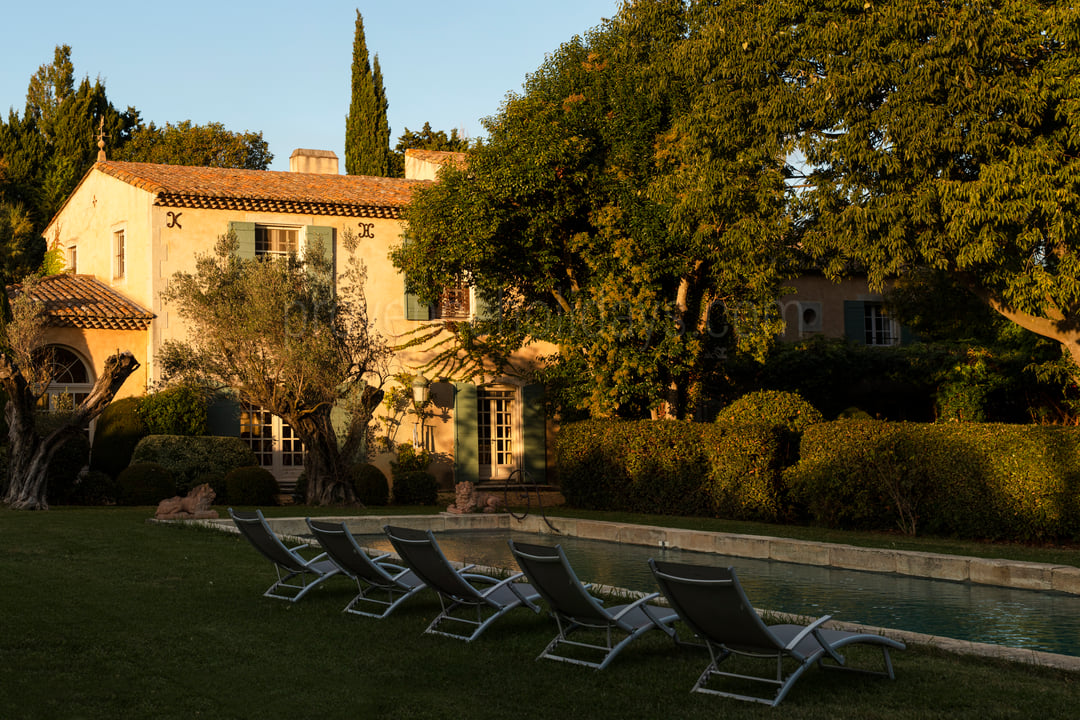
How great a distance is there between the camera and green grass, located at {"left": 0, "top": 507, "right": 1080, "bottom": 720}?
5.80m

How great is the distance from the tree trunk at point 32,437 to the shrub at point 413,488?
21.0ft

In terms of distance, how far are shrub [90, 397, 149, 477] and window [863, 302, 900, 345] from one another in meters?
18.8

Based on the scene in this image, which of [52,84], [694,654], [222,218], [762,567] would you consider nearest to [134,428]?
[222,218]

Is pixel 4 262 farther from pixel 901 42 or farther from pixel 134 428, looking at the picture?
pixel 901 42

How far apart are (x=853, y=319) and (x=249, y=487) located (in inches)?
660

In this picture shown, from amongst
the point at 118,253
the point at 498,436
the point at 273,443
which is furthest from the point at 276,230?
the point at 498,436

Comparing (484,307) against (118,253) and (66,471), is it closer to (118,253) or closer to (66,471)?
(118,253)

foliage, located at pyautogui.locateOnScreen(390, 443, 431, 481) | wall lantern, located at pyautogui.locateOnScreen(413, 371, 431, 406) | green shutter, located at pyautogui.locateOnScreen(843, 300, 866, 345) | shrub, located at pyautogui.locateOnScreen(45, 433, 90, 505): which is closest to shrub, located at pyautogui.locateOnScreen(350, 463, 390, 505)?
foliage, located at pyautogui.locateOnScreen(390, 443, 431, 481)

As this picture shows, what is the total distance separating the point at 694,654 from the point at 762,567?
6.01 meters

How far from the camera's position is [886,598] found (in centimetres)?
1066

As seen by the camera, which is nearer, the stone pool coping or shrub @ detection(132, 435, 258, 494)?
the stone pool coping

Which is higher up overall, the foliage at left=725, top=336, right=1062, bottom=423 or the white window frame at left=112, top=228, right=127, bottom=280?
the white window frame at left=112, top=228, right=127, bottom=280

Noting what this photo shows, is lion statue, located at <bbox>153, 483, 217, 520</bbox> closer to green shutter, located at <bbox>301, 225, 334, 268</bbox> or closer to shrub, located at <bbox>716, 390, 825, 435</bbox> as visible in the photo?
green shutter, located at <bbox>301, 225, 334, 268</bbox>

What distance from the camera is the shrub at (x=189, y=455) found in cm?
2111
